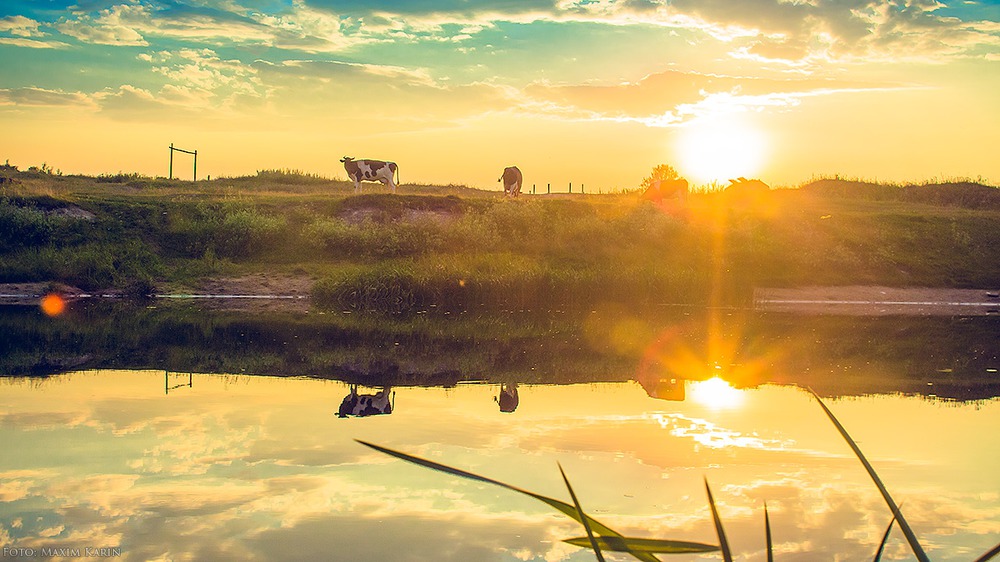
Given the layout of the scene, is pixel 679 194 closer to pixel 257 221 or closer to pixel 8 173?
pixel 257 221

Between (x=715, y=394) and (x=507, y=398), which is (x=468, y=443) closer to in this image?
(x=507, y=398)

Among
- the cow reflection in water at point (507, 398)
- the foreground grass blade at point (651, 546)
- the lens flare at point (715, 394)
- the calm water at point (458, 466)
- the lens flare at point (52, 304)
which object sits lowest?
the lens flare at point (52, 304)

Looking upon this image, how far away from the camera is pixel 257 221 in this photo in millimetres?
34312

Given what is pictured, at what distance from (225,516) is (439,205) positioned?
31333mm

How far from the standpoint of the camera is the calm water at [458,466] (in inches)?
271

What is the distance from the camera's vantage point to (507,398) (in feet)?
45.4

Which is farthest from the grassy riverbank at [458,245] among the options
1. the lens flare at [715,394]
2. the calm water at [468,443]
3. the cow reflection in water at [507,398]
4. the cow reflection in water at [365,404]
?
the cow reflection in water at [365,404]

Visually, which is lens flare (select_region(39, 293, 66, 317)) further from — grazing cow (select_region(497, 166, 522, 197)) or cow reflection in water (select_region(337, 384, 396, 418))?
grazing cow (select_region(497, 166, 522, 197))

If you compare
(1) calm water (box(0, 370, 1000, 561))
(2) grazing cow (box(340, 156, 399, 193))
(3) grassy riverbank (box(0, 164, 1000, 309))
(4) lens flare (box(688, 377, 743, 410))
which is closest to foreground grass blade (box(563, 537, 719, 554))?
(1) calm water (box(0, 370, 1000, 561))

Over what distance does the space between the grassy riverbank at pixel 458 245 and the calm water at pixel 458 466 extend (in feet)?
48.2

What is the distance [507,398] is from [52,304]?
59.6 ft

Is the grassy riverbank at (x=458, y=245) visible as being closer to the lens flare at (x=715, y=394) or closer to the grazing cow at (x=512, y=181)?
the grazing cow at (x=512, y=181)

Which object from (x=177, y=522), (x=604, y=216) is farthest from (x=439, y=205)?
(x=177, y=522)

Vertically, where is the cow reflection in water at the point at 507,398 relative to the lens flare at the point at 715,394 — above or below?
below
